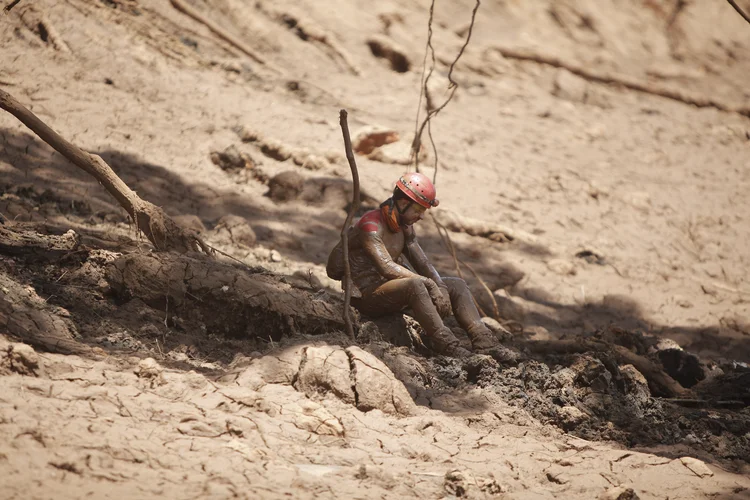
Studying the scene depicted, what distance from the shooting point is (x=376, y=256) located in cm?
496

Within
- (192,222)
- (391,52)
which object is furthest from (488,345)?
(391,52)

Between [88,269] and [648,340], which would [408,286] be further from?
[648,340]

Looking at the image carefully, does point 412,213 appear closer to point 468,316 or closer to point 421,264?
point 421,264

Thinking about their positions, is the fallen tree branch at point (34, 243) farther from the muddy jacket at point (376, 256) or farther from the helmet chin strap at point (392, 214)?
the helmet chin strap at point (392, 214)

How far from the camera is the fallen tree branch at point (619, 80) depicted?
12.1 m

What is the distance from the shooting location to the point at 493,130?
10477 millimetres

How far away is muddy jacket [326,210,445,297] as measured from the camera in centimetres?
497

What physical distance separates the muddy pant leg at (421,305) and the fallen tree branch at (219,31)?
605cm

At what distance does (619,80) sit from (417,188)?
8758 millimetres

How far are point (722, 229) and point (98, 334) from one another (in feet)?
27.2

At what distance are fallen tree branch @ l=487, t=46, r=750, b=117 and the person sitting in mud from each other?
7.77 metres

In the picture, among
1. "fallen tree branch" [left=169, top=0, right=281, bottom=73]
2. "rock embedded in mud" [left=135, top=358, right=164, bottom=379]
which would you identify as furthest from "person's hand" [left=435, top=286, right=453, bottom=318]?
"fallen tree branch" [left=169, top=0, right=281, bottom=73]

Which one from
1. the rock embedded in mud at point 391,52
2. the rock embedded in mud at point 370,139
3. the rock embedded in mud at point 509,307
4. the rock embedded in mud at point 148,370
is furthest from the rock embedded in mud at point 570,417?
the rock embedded in mud at point 391,52

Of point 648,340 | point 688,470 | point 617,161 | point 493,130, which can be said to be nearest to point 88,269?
point 688,470
